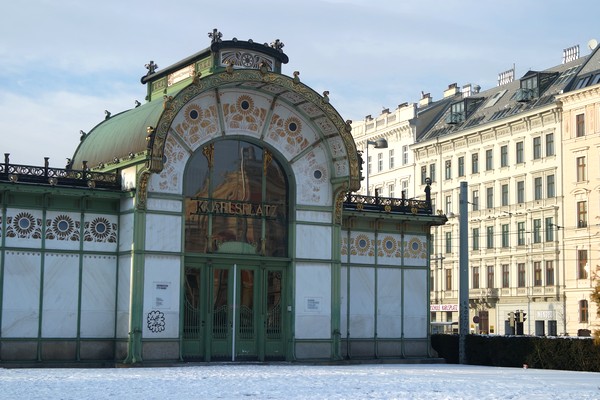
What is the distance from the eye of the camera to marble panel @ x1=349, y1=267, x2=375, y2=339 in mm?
38688

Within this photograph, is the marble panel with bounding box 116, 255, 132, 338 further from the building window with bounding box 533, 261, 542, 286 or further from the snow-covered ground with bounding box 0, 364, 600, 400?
the building window with bounding box 533, 261, 542, 286

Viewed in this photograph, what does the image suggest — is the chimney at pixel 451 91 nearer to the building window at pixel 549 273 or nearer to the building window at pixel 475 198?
the building window at pixel 475 198

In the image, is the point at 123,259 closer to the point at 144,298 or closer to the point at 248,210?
the point at 144,298

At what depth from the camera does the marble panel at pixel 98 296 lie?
3394 cm

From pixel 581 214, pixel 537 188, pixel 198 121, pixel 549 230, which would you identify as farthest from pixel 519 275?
pixel 198 121

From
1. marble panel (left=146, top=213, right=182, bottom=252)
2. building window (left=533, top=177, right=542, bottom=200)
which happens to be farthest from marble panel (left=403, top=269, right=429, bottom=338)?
building window (left=533, top=177, right=542, bottom=200)

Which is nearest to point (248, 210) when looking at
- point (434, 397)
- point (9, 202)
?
point (9, 202)

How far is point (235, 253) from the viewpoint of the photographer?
117 ft

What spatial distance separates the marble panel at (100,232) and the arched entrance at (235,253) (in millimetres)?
2379

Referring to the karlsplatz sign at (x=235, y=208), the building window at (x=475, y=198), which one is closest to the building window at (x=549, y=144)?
the building window at (x=475, y=198)

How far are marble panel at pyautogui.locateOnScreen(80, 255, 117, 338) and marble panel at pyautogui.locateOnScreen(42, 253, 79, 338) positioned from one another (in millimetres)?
298

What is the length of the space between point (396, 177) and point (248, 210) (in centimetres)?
5734

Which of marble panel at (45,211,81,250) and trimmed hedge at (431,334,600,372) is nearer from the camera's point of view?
marble panel at (45,211,81,250)

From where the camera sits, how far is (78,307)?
33750mm
